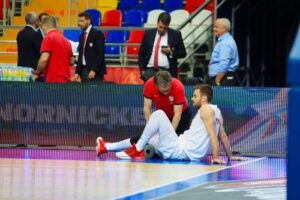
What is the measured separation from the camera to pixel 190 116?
45.7 feet

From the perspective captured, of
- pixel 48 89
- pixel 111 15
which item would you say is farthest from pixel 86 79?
pixel 111 15

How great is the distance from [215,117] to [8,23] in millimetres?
11412

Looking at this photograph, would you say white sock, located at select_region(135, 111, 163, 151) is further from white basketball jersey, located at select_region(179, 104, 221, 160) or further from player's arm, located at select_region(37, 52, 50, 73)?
player's arm, located at select_region(37, 52, 50, 73)

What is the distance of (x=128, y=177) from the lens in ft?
34.2

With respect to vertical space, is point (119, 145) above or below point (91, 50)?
below

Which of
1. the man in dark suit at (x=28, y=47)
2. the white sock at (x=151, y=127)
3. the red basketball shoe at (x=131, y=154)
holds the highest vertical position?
the man in dark suit at (x=28, y=47)

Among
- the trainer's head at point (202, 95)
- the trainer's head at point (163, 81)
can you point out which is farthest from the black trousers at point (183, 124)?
the trainer's head at point (202, 95)

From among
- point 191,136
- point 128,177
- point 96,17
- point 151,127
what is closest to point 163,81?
point 151,127

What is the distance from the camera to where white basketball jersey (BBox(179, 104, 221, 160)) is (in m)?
13.0

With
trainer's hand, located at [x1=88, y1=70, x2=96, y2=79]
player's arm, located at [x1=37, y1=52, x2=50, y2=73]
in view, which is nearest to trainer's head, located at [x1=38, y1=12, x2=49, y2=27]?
player's arm, located at [x1=37, y1=52, x2=50, y2=73]

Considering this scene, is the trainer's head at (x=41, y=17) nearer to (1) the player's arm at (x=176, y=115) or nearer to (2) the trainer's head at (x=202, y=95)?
(1) the player's arm at (x=176, y=115)

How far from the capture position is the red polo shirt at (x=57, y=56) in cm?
1509

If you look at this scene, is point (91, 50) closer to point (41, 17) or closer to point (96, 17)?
point (41, 17)

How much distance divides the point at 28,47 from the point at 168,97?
4.18m
